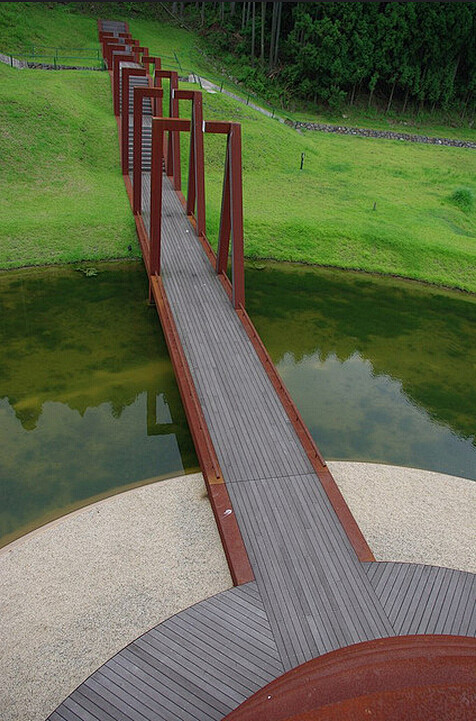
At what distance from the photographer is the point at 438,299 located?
18.4m

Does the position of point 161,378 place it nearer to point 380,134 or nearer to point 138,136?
point 138,136

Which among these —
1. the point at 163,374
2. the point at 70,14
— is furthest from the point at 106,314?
the point at 70,14

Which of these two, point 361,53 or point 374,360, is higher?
point 361,53

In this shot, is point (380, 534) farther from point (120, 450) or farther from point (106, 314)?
point (106, 314)

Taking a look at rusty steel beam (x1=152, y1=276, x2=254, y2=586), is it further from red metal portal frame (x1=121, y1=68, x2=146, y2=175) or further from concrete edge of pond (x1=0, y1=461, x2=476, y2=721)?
red metal portal frame (x1=121, y1=68, x2=146, y2=175)

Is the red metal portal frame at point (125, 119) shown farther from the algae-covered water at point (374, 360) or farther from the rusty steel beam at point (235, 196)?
the rusty steel beam at point (235, 196)

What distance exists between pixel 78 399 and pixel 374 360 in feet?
26.7

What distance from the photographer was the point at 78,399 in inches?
476

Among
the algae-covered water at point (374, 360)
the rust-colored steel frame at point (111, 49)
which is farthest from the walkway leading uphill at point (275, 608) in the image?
the rust-colored steel frame at point (111, 49)

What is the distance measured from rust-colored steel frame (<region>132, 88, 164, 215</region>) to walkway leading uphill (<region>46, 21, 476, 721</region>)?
6.91 metres

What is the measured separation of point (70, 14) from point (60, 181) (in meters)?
27.8

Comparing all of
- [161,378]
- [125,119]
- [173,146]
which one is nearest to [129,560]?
[161,378]

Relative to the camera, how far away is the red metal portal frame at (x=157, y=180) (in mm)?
12938

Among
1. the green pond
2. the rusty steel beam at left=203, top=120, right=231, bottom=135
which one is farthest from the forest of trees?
the rusty steel beam at left=203, top=120, right=231, bottom=135
